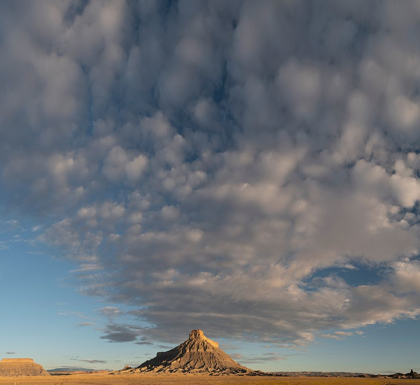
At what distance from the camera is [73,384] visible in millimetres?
148750
